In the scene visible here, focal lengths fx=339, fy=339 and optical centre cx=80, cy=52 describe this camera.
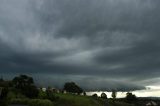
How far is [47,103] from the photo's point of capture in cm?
18112

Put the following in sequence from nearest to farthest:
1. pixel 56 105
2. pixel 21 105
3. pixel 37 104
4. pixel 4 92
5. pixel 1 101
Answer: pixel 1 101 → pixel 4 92 → pixel 21 105 → pixel 37 104 → pixel 56 105

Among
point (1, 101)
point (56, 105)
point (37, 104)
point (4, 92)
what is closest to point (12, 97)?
point (37, 104)

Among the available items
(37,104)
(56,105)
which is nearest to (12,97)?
(37,104)

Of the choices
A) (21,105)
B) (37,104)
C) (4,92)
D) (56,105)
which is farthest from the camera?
(56,105)

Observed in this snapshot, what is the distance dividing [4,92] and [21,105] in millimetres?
33263

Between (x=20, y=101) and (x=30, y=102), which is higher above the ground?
(x=20, y=101)

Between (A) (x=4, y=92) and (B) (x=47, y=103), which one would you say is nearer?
(A) (x=4, y=92)

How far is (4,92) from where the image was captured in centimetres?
12912

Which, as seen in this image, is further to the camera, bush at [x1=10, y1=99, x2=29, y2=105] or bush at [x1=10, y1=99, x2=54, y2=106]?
bush at [x1=10, y1=99, x2=54, y2=106]

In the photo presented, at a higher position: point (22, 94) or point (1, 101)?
point (22, 94)

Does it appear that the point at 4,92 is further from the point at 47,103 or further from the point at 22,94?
the point at 22,94

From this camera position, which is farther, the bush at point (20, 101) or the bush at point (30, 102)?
the bush at point (30, 102)

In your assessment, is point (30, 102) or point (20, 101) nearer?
point (20, 101)

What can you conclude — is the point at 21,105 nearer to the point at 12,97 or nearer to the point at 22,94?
the point at 12,97
